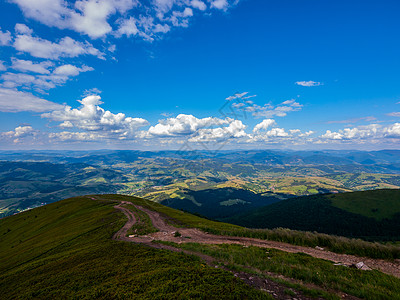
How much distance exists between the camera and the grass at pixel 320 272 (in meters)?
12.1

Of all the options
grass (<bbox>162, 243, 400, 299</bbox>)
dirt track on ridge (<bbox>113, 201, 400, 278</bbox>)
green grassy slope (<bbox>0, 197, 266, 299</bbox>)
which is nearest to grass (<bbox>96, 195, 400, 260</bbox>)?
dirt track on ridge (<bbox>113, 201, 400, 278</bbox>)

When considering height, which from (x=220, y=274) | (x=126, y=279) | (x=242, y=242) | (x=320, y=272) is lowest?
(x=242, y=242)

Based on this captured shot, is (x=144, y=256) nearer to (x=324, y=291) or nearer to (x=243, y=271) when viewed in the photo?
(x=243, y=271)

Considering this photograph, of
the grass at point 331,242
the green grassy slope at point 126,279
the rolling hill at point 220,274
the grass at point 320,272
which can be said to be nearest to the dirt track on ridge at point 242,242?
the rolling hill at point 220,274

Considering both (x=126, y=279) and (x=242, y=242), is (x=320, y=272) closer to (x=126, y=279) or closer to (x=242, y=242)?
(x=242, y=242)

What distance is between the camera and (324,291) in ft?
39.3

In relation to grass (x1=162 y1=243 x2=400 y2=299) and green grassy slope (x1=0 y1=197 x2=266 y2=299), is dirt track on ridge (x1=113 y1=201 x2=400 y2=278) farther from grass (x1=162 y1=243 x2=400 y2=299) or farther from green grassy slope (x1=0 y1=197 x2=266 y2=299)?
green grassy slope (x1=0 y1=197 x2=266 y2=299)

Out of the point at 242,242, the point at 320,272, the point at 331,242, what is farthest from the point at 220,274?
the point at 331,242

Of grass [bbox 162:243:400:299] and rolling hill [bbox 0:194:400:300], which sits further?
grass [bbox 162:243:400:299]

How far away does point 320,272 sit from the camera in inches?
591

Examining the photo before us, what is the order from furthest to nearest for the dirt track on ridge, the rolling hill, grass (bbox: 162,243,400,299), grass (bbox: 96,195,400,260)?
grass (bbox: 96,195,400,260), the dirt track on ridge, grass (bbox: 162,243,400,299), the rolling hill

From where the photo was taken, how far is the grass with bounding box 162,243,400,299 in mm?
12078

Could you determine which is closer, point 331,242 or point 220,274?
point 220,274

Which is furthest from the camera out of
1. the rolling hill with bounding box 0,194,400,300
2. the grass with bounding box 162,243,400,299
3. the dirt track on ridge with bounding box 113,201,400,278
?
the dirt track on ridge with bounding box 113,201,400,278
